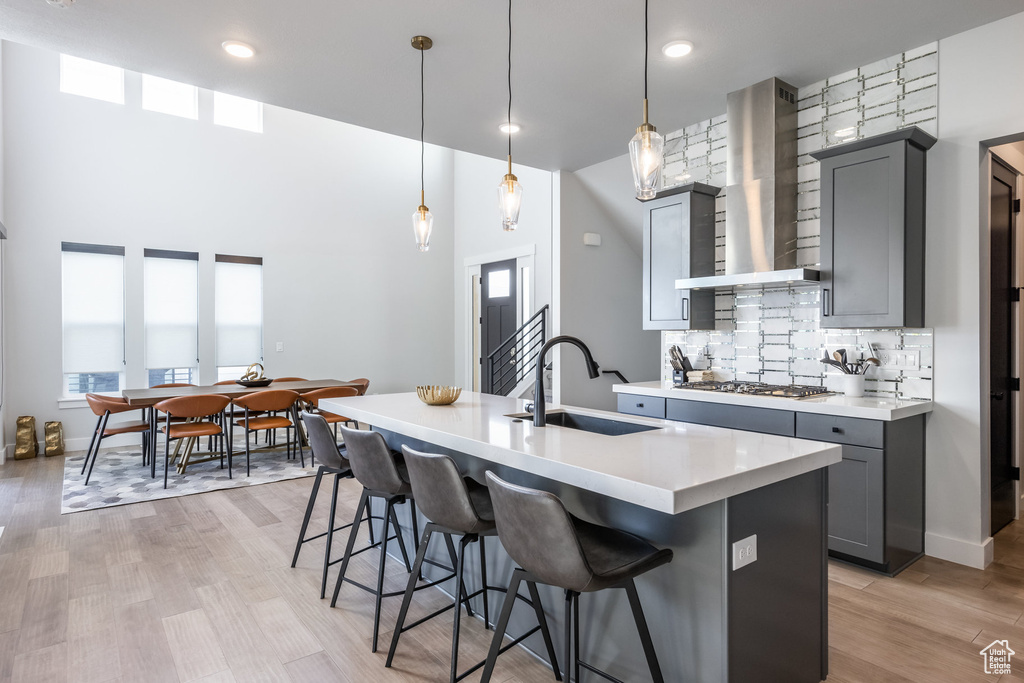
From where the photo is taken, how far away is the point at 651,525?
181 cm

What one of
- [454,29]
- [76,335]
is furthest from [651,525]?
[76,335]

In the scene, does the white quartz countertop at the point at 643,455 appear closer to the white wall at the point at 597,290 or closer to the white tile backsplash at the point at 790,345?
the white tile backsplash at the point at 790,345

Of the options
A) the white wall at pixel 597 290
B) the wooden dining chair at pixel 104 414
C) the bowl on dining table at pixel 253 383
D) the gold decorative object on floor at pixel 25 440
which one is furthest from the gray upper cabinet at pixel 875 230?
the gold decorative object on floor at pixel 25 440

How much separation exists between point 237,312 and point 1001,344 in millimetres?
7511

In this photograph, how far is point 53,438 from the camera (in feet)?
19.5

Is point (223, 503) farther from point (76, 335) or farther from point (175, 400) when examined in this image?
point (76, 335)

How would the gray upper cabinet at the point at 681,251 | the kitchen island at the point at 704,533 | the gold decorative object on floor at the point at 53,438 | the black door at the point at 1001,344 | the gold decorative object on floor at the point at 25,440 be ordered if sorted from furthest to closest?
1. the gold decorative object on floor at the point at 53,438
2. the gold decorative object on floor at the point at 25,440
3. the gray upper cabinet at the point at 681,251
4. the black door at the point at 1001,344
5. the kitchen island at the point at 704,533

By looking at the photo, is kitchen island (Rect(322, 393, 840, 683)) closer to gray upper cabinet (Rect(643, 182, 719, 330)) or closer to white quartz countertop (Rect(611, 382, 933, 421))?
white quartz countertop (Rect(611, 382, 933, 421))

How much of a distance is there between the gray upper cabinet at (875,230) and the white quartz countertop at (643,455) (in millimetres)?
1550

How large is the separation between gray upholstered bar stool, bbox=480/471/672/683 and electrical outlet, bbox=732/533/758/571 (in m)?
0.18

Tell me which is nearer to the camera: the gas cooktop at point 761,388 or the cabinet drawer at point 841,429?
the cabinet drawer at point 841,429

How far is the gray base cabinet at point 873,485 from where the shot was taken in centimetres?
289

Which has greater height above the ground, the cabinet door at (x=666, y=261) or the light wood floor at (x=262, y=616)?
the cabinet door at (x=666, y=261)

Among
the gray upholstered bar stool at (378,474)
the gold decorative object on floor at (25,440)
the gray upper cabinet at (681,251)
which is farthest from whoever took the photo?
the gold decorative object on floor at (25,440)
